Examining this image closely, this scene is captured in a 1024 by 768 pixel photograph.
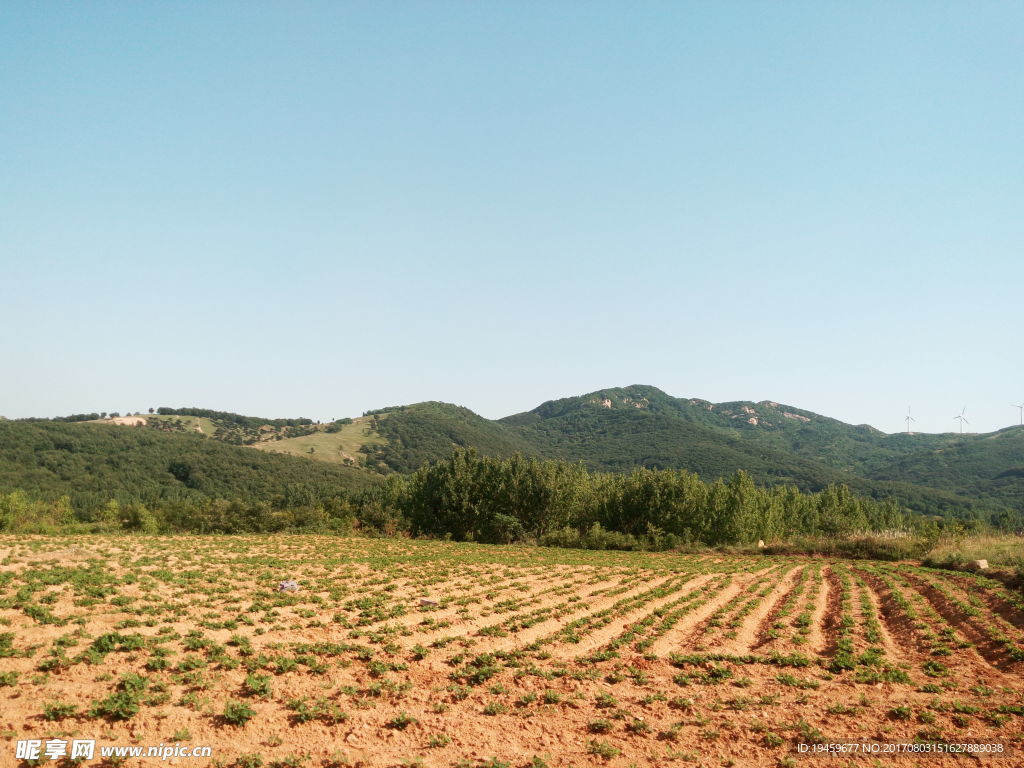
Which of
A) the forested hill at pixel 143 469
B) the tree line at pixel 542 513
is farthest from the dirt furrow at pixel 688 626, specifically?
the forested hill at pixel 143 469

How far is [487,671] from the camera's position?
13.7 m

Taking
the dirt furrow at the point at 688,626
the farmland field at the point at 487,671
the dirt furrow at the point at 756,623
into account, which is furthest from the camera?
the dirt furrow at the point at 756,623

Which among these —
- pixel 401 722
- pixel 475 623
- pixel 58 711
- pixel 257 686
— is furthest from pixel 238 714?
pixel 475 623

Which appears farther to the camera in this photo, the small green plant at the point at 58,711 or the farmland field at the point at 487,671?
the small green plant at the point at 58,711

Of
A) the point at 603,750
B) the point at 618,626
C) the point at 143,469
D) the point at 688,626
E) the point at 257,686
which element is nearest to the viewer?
the point at 603,750

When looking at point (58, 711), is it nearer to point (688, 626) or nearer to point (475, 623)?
point (475, 623)

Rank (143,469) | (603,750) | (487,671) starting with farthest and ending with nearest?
(143,469) → (487,671) → (603,750)

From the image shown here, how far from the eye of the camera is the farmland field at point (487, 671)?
1020 cm

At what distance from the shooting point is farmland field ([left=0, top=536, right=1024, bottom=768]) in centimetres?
1020

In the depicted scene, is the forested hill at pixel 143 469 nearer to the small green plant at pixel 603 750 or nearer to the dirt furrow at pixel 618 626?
the dirt furrow at pixel 618 626

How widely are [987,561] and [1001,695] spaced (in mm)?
30469

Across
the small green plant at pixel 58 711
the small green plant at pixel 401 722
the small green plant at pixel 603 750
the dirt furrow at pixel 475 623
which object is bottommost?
the dirt furrow at pixel 475 623

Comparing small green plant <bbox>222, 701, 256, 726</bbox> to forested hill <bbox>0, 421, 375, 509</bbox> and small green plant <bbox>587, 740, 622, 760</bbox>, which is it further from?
forested hill <bbox>0, 421, 375, 509</bbox>

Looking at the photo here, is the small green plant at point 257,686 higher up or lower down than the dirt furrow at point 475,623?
higher up
